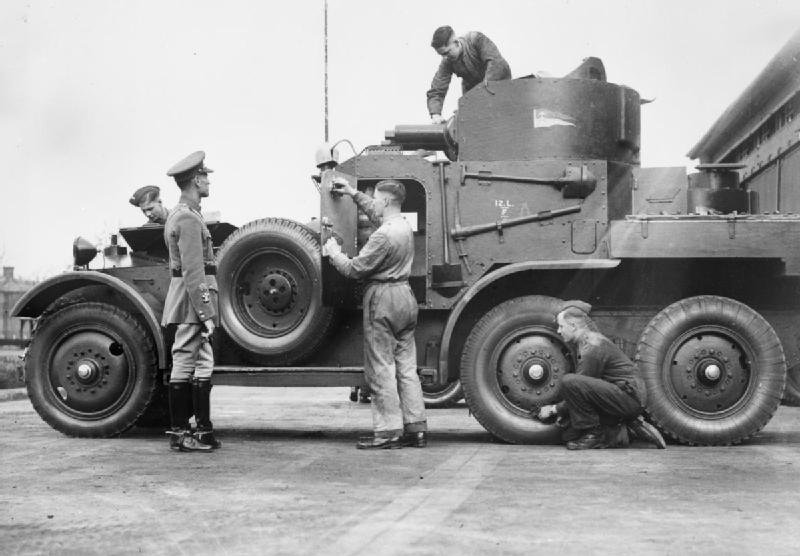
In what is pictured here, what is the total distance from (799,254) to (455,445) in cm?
288

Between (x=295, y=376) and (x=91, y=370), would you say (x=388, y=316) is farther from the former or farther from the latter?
(x=91, y=370)

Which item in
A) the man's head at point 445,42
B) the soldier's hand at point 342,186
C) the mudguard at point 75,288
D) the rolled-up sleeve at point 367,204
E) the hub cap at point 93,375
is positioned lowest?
the hub cap at point 93,375

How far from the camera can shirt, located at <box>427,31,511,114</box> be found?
31.2 ft

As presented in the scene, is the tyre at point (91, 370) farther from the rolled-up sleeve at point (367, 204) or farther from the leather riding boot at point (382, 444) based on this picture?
the rolled-up sleeve at point (367, 204)

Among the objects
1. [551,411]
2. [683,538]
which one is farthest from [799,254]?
[683,538]

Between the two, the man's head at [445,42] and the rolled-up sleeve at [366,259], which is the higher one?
the man's head at [445,42]

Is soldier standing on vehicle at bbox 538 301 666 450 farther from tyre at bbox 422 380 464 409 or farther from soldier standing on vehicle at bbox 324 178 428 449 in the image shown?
tyre at bbox 422 380 464 409

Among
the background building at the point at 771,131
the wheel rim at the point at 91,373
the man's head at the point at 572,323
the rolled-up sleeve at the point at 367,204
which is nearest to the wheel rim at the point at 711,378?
the man's head at the point at 572,323

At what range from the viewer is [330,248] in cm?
845

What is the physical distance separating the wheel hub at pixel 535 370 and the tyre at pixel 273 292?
4.73 feet

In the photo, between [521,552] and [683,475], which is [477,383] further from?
[521,552]

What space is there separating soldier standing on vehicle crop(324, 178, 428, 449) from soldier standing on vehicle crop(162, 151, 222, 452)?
955 millimetres

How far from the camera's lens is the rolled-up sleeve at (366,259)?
8.34 m

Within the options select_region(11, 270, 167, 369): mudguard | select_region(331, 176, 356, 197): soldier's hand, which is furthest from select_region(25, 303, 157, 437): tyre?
select_region(331, 176, 356, 197): soldier's hand
